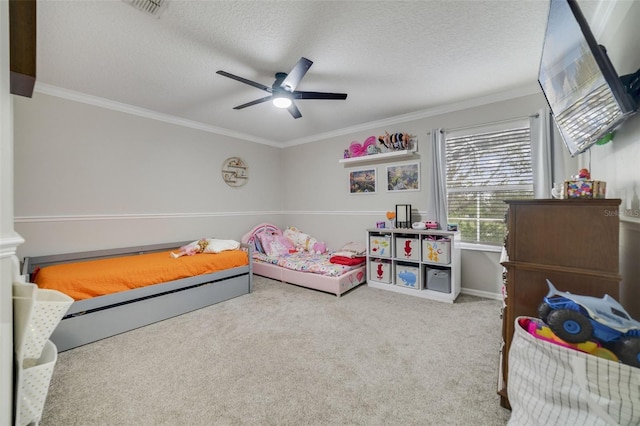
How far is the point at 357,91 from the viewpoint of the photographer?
293cm

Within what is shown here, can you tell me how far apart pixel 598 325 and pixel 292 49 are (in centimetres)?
245

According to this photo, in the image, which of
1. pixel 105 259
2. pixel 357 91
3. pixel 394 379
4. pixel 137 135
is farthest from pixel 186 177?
pixel 394 379

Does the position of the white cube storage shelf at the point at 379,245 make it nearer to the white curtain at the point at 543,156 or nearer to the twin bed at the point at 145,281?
the twin bed at the point at 145,281

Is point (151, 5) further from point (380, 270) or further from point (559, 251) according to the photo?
point (380, 270)

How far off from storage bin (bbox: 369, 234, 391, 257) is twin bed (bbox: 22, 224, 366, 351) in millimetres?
335

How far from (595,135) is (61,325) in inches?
157

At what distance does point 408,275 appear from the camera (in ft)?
10.9

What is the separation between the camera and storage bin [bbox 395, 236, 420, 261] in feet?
10.7

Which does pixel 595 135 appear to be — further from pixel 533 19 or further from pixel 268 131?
pixel 268 131

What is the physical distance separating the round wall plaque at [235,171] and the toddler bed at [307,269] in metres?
0.91

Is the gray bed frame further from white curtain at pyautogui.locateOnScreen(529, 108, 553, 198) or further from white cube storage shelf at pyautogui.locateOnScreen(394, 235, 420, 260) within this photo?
white curtain at pyautogui.locateOnScreen(529, 108, 553, 198)

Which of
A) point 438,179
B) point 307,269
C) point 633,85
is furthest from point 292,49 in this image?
point 307,269

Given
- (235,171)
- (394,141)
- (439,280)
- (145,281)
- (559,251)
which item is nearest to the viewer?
(559,251)

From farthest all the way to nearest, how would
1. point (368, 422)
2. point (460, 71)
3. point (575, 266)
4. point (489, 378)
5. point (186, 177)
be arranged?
point (186, 177), point (460, 71), point (489, 378), point (368, 422), point (575, 266)
